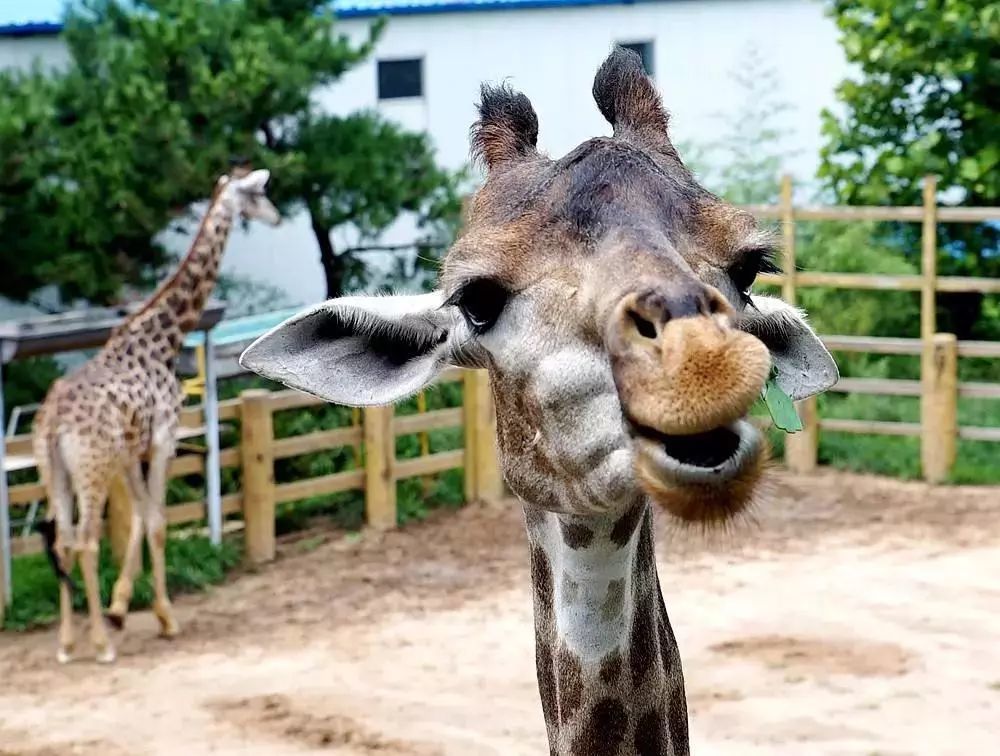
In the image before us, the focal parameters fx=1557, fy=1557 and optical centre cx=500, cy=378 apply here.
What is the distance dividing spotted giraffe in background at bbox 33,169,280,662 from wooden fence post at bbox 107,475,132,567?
482 mm

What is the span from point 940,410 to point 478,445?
3445 millimetres

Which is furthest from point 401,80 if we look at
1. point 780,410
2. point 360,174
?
point 780,410

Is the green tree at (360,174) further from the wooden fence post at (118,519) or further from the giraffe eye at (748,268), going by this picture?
the giraffe eye at (748,268)

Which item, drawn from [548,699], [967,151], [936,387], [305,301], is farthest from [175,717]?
[967,151]

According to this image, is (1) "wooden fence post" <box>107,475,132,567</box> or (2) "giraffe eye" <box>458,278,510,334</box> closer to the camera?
(2) "giraffe eye" <box>458,278,510,334</box>

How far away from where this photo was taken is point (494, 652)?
8.20 metres

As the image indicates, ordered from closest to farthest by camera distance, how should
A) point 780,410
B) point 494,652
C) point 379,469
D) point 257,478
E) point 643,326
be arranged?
point 643,326
point 780,410
point 494,652
point 257,478
point 379,469

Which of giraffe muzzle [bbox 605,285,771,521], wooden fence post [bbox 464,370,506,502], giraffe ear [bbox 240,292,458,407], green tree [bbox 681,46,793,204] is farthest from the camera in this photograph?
green tree [bbox 681,46,793,204]

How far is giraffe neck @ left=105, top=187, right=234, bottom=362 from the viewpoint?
8742mm

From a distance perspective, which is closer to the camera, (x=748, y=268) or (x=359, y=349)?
(x=748, y=268)

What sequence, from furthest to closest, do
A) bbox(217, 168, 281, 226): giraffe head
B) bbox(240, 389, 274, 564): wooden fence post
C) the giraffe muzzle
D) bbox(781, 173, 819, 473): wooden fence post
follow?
bbox(781, 173, 819, 473): wooden fence post, bbox(240, 389, 274, 564): wooden fence post, bbox(217, 168, 281, 226): giraffe head, the giraffe muzzle

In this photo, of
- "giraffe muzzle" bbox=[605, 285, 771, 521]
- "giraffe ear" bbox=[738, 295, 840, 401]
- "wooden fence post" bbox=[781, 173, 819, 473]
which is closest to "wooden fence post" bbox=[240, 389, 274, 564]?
"wooden fence post" bbox=[781, 173, 819, 473]

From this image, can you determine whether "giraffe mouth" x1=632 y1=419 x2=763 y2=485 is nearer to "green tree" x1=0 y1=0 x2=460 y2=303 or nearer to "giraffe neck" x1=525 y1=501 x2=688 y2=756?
"giraffe neck" x1=525 y1=501 x2=688 y2=756

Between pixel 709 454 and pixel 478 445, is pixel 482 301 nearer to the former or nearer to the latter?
pixel 709 454
